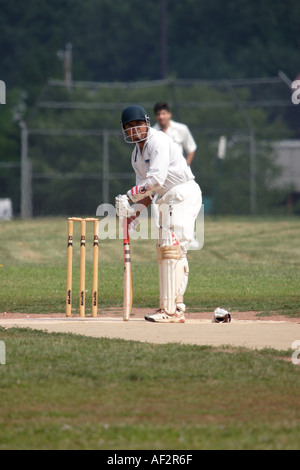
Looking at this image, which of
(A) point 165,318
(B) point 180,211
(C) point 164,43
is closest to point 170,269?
(A) point 165,318

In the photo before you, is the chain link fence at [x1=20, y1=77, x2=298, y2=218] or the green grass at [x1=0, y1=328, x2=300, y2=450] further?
the chain link fence at [x1=20, y1=77, x2=298, y2=218]

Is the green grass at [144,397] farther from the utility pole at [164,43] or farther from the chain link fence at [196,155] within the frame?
the utility pole at [164,43]

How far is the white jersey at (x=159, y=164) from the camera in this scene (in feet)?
31.0

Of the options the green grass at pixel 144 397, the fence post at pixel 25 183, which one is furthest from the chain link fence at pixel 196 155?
the green grass at pixel 144 397

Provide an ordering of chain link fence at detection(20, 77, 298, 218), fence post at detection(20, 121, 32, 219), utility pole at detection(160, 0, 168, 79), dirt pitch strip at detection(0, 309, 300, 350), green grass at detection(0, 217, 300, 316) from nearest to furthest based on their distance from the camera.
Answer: dirt pitch strip at detection(0, 309, 300, 350) → green grass at detection(0, 217, 300, 316) → fence post at detection(20, 121, 32, 219) → chain link fence at detection(20, 77, 298, 218) → utility pole at detection(160, 0, 168, 79)

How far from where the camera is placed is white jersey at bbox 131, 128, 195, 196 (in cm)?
945

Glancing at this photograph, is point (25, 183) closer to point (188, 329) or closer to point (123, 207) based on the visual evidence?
point (123, 207)

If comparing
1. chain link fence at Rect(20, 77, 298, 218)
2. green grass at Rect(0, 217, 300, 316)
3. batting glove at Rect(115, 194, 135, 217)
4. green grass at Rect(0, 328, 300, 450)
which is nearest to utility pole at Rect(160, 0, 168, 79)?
chain link fence at Rect(20, 77, 298, 218)

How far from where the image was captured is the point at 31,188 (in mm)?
30406

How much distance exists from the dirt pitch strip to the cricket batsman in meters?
0.32

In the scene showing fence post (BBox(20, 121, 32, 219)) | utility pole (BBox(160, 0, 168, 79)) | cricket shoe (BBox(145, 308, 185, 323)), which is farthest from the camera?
utility pole (BBox(160, 0, 168, 79))

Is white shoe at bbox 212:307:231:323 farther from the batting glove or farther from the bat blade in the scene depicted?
the batting glove

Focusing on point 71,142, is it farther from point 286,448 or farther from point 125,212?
point 286,448
